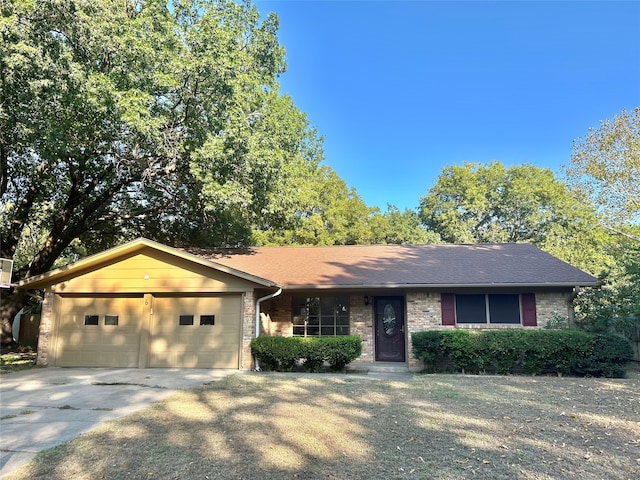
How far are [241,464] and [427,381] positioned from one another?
5884mm

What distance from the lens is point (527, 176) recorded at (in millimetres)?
32719

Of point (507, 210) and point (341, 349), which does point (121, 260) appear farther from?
point (507, 210)

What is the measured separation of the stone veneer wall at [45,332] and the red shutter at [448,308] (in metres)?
11.1

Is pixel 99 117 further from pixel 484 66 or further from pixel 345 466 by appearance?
pixel 484 66

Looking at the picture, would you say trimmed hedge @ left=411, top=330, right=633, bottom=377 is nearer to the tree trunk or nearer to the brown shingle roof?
the brown shingle roof

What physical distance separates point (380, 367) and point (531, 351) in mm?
3854

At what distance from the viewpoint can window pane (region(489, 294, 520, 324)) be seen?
11945 mm

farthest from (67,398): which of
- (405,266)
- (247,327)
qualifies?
(405,266)

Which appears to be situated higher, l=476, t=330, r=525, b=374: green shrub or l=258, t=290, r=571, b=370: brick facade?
l=258, t=290, r=571, b=370: brick facade

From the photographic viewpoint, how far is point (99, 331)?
1170 centimetres

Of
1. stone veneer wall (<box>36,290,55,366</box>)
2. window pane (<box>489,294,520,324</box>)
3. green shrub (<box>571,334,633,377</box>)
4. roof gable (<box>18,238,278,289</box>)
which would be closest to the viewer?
green shrub (<box>571,334,633,377</box>)

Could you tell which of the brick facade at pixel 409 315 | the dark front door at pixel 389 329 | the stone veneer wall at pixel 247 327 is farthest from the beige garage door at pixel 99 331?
the dark front door at pixel 389 329

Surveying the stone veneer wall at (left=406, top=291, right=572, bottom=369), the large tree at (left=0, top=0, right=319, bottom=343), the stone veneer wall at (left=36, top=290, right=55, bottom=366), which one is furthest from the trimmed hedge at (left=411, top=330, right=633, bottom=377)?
the stone veneer wall at (left=36, top=290, right=55, bottom=366)

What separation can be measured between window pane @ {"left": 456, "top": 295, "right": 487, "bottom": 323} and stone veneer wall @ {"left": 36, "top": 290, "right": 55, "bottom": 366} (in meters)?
11.5
